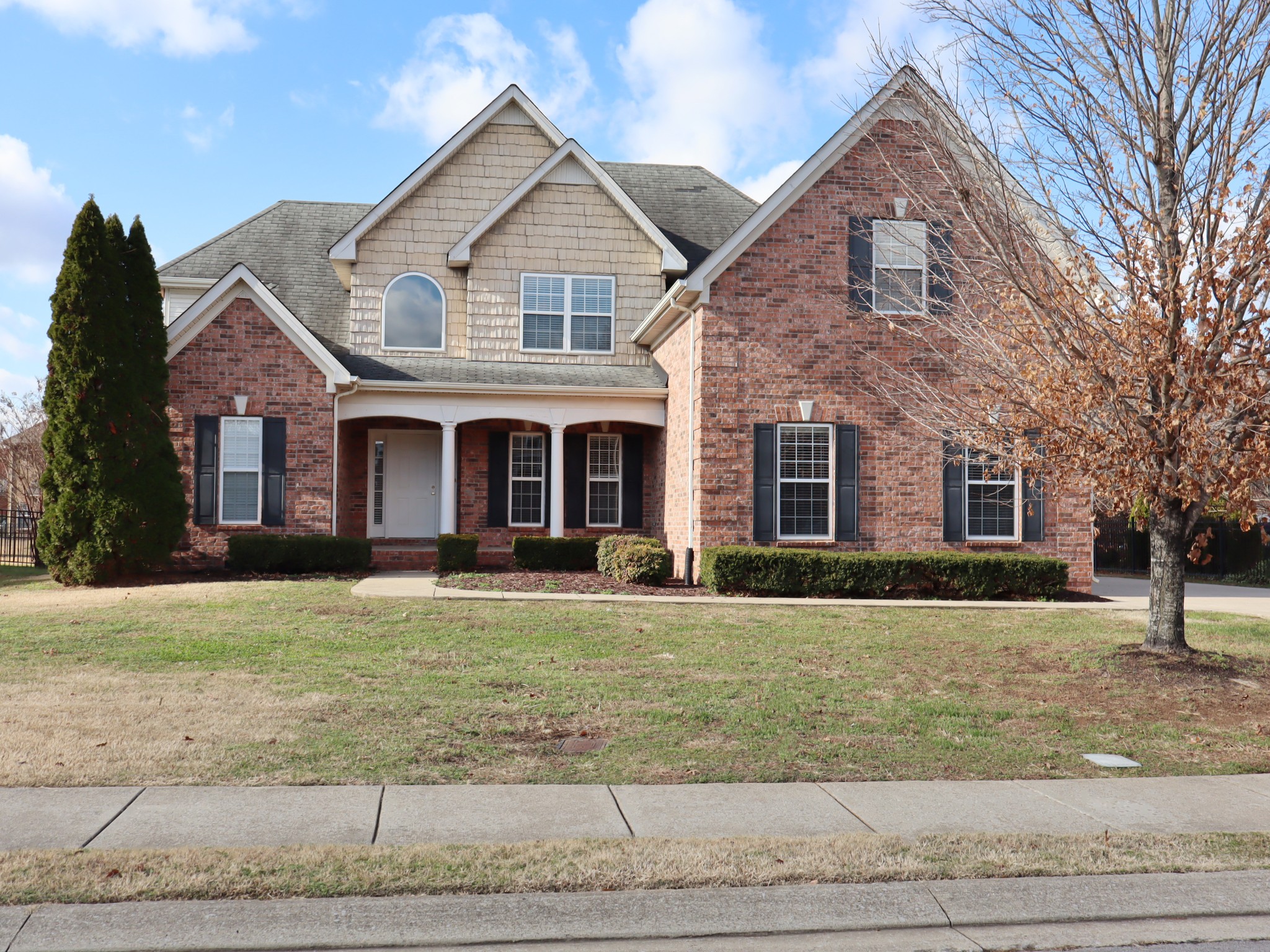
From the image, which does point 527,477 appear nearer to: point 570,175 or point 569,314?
point 569,314

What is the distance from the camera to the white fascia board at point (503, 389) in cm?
1794

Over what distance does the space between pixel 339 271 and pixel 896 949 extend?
60.5 feet

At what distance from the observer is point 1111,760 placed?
21.7 ft

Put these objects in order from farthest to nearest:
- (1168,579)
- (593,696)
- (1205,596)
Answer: (1205,596)
(1168,579)
(593,696)

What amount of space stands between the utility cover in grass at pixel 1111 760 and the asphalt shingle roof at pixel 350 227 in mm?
12533

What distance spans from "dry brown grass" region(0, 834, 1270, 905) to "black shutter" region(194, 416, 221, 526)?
13.7m

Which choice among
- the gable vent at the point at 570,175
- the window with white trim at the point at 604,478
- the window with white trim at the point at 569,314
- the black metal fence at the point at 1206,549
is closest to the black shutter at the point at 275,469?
the window with white trim at the point at 569,314

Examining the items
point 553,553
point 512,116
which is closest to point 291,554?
point 553,553

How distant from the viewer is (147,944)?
148 inches

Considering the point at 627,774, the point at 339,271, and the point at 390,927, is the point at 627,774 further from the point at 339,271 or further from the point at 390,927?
the point at 339,271

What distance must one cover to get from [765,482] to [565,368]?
5372 mm

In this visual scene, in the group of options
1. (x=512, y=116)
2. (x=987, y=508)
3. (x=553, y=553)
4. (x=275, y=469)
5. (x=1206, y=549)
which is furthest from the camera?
(x=512, y=116)

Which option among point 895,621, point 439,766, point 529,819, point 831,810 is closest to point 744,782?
point 831,810

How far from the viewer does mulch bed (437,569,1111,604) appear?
48.1ft
